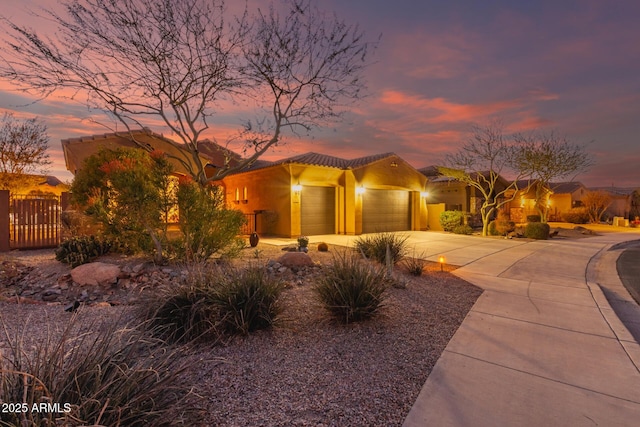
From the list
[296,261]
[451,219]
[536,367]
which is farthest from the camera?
[451,219]

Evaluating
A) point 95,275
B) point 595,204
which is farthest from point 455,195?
point 95,275

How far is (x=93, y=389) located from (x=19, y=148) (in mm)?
22099

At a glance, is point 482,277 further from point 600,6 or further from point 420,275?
point 600,6

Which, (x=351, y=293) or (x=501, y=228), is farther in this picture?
(x=501, y=228)

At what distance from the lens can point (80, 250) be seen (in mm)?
7430

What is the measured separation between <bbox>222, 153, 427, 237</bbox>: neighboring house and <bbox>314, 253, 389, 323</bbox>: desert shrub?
33.2 ft

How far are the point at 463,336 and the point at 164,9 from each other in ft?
31.7

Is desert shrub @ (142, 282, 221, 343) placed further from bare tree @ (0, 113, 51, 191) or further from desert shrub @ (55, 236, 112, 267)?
bare tree @ (0, 113, 51, 191)

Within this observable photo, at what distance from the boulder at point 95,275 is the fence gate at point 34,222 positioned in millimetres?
5376

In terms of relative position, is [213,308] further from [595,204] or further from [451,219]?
[595,204]

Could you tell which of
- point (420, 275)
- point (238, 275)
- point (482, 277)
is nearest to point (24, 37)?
point (238, 275)

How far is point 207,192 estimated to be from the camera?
7570mm

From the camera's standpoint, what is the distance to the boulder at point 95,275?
20.6ft

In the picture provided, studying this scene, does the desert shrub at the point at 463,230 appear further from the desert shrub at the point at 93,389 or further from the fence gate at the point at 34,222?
the fence gate at the point at 34,222
